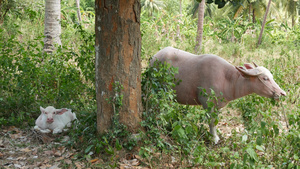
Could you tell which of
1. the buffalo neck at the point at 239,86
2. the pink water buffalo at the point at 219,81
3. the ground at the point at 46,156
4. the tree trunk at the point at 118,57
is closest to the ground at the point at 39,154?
the ground at the point at 46,156

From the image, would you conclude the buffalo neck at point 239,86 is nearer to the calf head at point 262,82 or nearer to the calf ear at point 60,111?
the calf head at point 262,82

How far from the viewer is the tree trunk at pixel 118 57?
396 centimetres

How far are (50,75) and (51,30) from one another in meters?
2.11

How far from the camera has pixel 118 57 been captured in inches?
158

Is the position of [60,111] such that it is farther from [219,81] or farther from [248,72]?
[248,72]

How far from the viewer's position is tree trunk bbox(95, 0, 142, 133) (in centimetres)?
396

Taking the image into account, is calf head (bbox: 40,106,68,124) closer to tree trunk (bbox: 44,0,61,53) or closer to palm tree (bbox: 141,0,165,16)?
tree trunk (bbox: 44,0,61,53)

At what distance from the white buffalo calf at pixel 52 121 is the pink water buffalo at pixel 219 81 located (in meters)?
1.84

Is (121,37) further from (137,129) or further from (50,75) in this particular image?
(50,75)

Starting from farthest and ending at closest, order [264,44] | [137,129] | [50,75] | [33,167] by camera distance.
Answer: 1. [264,44]
2. [50,75]
3. [137,129]
4. [33,167]

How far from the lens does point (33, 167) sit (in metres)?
3.93

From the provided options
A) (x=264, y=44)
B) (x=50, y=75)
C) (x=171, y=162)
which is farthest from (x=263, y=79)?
(x=264, y=44)

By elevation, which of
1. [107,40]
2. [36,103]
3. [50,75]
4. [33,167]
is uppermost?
[107,40]

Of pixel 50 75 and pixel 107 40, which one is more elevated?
pixel 107 40
